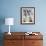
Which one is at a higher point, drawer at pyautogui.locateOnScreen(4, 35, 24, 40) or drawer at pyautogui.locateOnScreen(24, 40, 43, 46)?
drawer at pyautogui.locateOnScreen(4, 35, 24, 40)

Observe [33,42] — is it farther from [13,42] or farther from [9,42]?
[9,42]

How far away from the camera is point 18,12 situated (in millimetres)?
4691

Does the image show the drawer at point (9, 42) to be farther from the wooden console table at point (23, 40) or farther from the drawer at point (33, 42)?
the drawer at point (33, 42)

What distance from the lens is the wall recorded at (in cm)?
467

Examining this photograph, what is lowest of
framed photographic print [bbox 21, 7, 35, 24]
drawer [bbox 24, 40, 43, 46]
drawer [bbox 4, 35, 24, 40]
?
drawer [bbox 24, 40, 43, 46]

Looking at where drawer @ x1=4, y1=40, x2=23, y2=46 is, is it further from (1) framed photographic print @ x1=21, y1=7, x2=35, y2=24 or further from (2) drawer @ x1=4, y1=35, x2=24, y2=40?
(1) framed photographic print @ x1=21, y1=7, x2=35, y2=24

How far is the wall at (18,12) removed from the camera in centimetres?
467

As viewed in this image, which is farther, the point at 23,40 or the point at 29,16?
the point at 29,16

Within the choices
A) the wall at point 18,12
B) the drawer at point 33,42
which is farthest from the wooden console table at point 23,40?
the wall at point 18,12

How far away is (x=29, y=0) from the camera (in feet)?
15.4

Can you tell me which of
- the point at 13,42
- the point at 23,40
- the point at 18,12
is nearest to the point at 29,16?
the point at 18,12

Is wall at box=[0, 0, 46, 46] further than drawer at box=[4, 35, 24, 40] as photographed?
Yes

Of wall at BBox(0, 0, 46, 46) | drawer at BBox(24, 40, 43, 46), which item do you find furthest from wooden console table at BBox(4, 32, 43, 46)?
wall at BBox(0, 0, 46, 46)

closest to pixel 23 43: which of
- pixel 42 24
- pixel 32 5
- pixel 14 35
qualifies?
pixel 14 35
